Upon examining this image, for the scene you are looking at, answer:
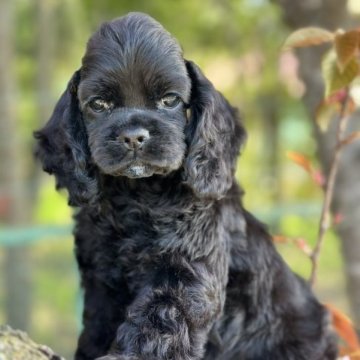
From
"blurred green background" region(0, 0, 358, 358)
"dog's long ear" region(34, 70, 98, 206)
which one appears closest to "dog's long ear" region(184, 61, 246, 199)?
"dog's long ear" region(34, 70, 98, 206)

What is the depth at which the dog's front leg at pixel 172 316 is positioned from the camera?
8.96ft

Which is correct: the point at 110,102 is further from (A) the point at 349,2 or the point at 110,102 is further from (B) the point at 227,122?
(A) the point at 349,2

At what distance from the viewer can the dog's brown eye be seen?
9.36 ft

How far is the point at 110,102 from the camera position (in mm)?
2818

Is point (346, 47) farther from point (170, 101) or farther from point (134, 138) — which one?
point (134, 138)

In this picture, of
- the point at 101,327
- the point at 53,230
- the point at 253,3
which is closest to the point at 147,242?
the point at 101,327

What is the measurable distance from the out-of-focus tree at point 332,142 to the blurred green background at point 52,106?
7 cm

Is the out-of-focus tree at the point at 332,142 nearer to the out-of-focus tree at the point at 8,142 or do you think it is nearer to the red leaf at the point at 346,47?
the red leaf at the point at 346,47

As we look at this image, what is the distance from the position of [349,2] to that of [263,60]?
817 cm

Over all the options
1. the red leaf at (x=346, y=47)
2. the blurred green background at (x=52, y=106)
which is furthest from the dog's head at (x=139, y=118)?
the blurred green background at (x=52, y=106)

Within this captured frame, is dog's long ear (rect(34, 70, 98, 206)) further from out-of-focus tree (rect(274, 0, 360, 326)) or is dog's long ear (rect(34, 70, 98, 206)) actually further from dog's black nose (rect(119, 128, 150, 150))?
out-of-focus tree (rect(274, 0, 360, 326))

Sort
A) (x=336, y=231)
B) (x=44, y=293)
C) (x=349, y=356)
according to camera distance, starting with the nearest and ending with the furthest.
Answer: (x=349, y=356), (x=336, y=231), (x=44, y=293)

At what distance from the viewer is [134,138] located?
2.71 meters

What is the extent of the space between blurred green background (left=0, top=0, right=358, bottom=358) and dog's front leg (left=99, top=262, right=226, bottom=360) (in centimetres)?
136
